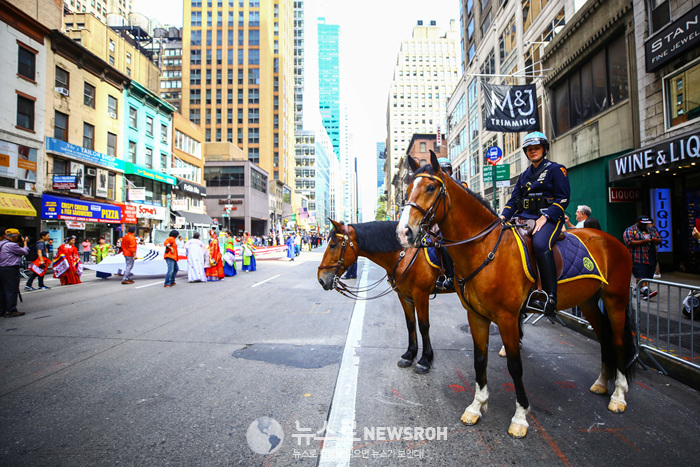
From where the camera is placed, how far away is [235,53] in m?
75.0

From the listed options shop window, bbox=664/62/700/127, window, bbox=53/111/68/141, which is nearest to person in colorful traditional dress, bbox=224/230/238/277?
shop window, bbox=664/62/700/127

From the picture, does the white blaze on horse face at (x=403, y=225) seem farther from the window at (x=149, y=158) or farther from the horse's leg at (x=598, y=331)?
the window at (x=149, y=158)

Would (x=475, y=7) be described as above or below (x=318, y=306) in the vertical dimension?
above

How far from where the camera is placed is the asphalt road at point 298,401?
2.61 metres

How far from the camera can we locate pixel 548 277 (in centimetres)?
331

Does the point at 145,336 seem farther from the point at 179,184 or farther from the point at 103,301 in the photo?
the point at 179,184

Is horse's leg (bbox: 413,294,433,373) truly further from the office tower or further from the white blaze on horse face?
the office tower

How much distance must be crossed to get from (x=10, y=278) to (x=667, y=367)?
12.4 m

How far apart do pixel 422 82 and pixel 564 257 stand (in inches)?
4398

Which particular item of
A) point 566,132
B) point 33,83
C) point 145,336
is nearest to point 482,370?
point 145,336

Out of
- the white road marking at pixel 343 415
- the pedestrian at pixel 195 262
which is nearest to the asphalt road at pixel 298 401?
the white road marking at pixel 343 415

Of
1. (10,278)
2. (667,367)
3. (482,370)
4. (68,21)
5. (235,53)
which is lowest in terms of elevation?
(667,367)

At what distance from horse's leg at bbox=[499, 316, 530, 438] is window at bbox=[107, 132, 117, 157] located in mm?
34184

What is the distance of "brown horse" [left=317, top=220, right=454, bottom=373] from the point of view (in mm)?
4488
